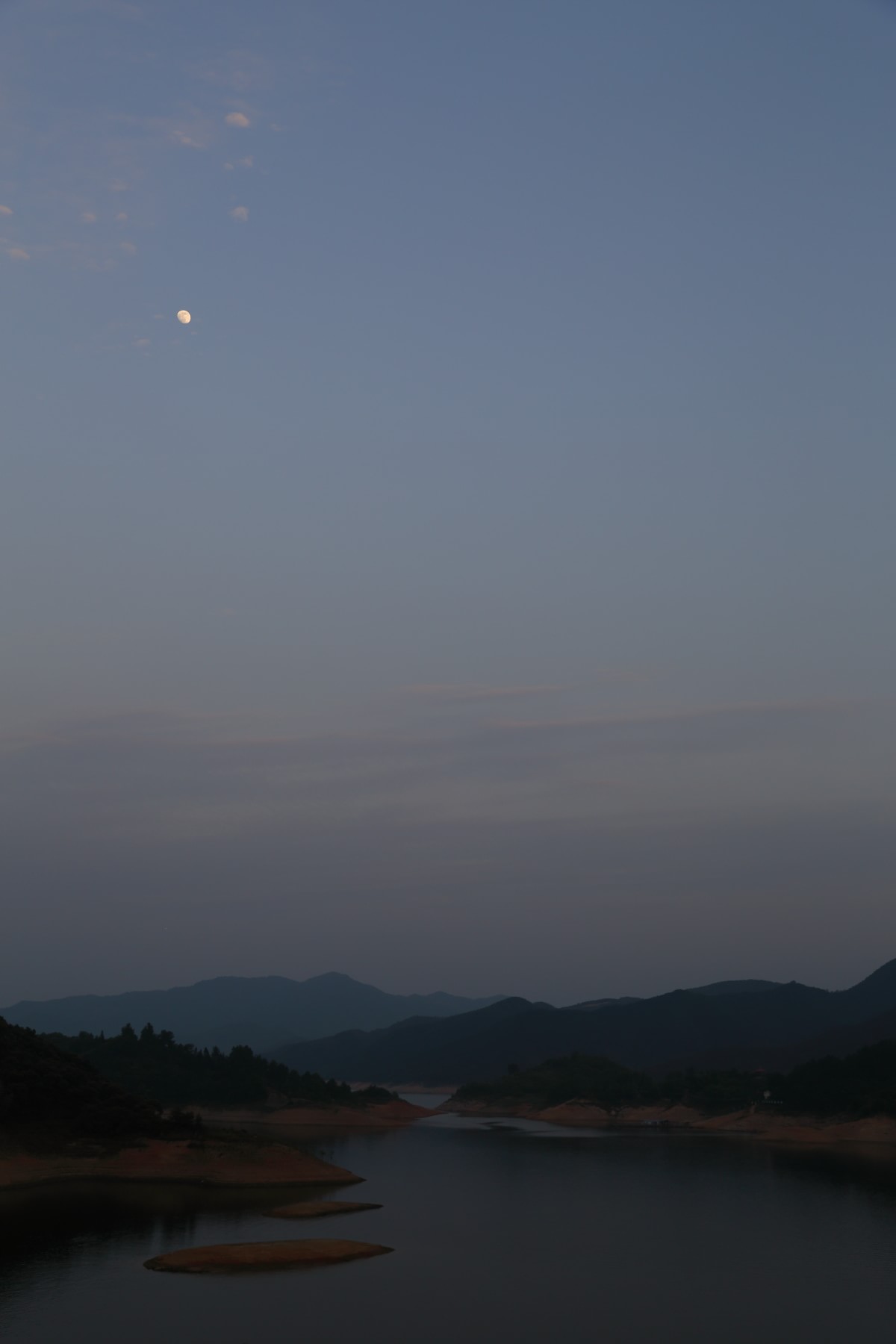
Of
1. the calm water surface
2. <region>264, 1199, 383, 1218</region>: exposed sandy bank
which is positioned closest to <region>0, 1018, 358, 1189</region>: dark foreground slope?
the calm water surface

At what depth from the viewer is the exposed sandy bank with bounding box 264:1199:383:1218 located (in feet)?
203

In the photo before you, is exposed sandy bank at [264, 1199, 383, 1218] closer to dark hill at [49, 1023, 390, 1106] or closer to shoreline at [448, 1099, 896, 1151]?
dark hill at [49, 1023, 390, 1106]

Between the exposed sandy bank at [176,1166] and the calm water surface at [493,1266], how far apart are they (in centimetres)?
278

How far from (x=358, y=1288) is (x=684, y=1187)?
42.4m

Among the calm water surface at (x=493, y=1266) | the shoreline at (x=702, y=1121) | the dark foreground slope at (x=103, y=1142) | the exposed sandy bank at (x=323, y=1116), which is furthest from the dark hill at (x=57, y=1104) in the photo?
the shoreline at (x=702, y=1121)

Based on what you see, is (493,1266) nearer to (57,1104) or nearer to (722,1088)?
(57,1104)

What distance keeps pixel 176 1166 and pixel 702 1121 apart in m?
96.4

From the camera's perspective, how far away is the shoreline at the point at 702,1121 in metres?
124

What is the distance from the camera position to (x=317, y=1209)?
2501 inches

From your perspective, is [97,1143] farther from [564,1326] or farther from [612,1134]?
[612,1134]

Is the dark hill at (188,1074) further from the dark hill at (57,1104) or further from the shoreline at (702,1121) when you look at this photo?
the dark hill at (57,1104)

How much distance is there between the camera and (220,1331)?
3862 centimetres

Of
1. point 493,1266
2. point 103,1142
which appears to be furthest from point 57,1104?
point 493,1266

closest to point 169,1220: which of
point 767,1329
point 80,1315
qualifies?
point 80,1315
